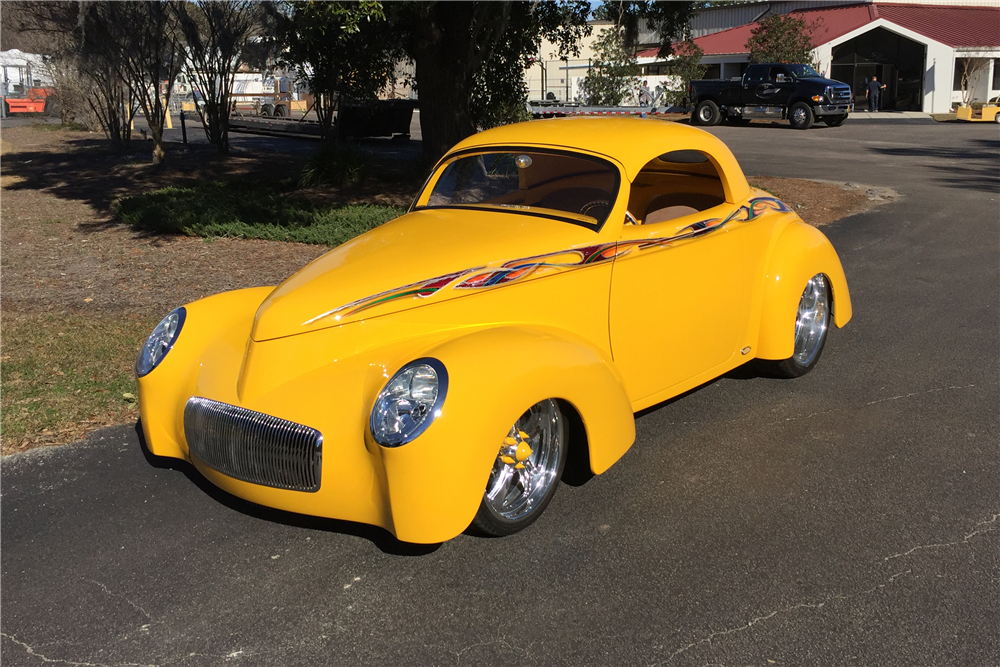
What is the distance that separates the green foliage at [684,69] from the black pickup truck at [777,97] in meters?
9.20

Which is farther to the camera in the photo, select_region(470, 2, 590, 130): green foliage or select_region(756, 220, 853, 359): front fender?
select_region(470, 2, 590, 130): green foliage

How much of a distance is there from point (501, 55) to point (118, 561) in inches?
526

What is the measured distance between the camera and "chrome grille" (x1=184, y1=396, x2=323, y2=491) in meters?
3.46

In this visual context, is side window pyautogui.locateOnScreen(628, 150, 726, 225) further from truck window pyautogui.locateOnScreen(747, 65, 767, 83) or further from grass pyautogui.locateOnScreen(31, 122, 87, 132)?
grass pyautogui.locateOnScreen(31, 122, 87, 132)

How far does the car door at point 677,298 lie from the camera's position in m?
4.38

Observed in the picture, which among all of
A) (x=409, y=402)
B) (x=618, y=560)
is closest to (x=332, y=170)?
(x=409, y=402)

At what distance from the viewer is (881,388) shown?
5.39 m

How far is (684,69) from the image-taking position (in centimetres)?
4084

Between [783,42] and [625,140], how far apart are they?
3560 cm

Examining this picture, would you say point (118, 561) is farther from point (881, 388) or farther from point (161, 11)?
point (161, 11)

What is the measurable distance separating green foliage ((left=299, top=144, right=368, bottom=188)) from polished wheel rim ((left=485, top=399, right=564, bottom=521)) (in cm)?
1087

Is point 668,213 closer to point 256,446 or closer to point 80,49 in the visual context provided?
point 256,446

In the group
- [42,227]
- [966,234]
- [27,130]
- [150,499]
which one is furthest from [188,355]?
[27,130]

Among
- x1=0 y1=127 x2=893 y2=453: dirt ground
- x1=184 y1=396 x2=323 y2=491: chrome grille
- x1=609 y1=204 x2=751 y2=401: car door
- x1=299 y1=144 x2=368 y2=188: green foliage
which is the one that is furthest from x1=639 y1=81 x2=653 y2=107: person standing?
x1=184 y1=396 x2=323 y2=491: chrome grille
